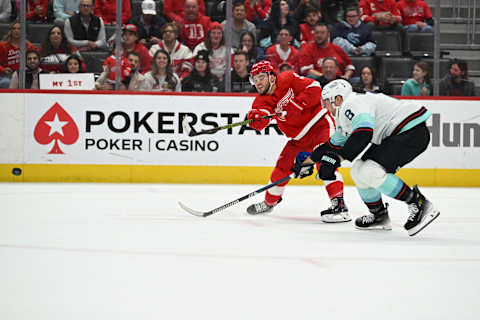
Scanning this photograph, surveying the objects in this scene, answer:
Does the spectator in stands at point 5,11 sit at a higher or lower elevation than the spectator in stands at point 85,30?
higher

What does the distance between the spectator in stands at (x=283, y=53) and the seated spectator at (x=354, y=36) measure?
0.49 m

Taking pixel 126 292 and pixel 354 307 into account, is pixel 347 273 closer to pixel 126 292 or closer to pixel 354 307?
pixel 354 307

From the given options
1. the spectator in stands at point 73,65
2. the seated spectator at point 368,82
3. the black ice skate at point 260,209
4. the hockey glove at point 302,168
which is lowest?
the black ice skate at point 260,209

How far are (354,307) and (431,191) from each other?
4812 millimetres

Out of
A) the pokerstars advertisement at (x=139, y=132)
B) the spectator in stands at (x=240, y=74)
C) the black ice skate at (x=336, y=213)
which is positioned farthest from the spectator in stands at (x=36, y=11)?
the black ice skate at (x=336, y=213)

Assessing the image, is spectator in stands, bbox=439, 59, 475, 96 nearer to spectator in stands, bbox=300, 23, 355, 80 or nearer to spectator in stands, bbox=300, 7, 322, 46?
spectator in stands, bbox=300, 23, 355, 80

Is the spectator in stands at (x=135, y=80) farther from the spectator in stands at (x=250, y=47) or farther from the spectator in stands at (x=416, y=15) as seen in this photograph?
the spectator in stands at (x=416, y=15)

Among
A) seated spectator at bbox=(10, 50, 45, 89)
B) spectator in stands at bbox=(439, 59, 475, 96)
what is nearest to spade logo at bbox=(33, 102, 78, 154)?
seated spectator at bbox=(10, 50, 45, 89)

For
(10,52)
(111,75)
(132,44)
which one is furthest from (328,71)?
(10,52)

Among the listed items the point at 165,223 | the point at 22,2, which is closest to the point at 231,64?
the point at 22,2

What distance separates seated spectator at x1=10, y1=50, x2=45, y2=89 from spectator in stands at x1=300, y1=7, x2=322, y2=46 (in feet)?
9.21

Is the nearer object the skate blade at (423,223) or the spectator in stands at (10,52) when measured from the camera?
the skate blade at (423,223)

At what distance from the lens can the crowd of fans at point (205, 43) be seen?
6949 millimetres

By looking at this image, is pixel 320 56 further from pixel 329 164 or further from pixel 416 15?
pixel 329 164
